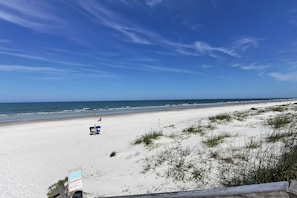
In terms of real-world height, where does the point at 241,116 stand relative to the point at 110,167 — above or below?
above

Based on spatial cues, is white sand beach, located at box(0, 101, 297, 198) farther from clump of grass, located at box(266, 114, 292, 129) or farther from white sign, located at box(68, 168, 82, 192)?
clump of grass, located at box(266, 114, 292, 129)

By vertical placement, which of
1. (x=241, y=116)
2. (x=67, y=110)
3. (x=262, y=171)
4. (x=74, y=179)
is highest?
(x=74, y=179)

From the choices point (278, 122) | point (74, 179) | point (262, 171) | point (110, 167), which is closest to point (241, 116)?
point (278, 122)

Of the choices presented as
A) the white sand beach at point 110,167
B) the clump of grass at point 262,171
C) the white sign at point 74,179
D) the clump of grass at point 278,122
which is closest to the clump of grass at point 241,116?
the clump of grass at point 278,122

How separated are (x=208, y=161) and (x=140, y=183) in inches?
69.3

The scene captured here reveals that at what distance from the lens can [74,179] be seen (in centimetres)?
292

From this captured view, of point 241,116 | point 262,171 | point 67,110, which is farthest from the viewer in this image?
point 67,110

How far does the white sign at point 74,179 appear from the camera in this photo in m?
2.89

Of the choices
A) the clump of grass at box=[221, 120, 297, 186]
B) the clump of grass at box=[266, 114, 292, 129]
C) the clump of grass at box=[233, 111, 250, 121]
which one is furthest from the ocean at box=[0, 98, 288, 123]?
the clump of grass at box=[221, 120, 297, 186]

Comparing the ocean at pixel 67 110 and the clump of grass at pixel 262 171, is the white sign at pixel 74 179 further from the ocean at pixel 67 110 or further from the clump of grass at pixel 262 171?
the ocean at pixel 67 110

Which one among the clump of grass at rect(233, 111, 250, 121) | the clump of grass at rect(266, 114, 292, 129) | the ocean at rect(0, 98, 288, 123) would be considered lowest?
the ocean at rect(0, 98, 288, 123)

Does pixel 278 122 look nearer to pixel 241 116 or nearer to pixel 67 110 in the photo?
pixel 241 116

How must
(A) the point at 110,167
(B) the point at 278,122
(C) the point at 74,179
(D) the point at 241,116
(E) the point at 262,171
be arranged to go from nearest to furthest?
(C) the point at 74,179
(E) the point at 262,171
(A) the point at 110,167
(B) the point at 278,122
(D) the point at 241,116

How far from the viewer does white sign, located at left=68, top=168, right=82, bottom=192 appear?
289cm
